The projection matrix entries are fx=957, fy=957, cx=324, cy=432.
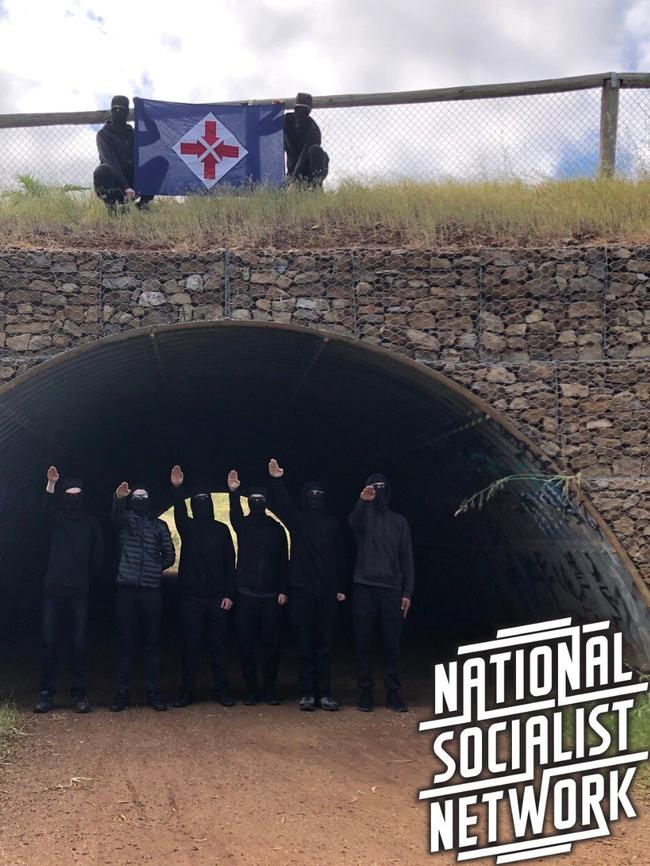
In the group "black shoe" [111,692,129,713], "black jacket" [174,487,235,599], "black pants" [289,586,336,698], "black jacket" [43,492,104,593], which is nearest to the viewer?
Result: "black jacket" [43,492,104,593]

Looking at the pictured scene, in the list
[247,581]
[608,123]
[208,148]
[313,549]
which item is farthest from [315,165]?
[247,581]

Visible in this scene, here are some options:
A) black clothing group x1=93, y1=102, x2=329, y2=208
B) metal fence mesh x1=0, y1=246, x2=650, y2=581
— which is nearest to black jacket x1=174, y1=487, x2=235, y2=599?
metal fence mesh x1=0, y1=246, x2=650, y2=581

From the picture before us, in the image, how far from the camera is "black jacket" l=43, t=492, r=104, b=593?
855 cm

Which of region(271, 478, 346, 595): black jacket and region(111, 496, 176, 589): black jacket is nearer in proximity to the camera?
region(111, 496, 176, 589): black jacket

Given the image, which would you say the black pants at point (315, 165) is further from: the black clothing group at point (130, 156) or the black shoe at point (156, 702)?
the black shoe at point (156, 702)

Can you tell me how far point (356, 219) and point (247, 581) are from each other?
12.6 feet

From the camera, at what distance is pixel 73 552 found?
860 cm

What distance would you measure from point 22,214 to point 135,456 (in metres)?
5.18

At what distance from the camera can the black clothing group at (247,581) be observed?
8.62 meters

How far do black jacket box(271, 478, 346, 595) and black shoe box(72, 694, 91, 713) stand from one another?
7.13ft

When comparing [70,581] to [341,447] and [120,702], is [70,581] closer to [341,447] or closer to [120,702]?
[120,702]

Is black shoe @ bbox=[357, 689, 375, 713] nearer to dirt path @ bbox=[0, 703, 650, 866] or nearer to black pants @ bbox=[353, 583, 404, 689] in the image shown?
dirt path @ bbox=[0, 703, 650, 866]

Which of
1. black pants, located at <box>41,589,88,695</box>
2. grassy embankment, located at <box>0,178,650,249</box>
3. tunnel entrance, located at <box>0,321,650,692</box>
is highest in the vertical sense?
grassy embankment, located at <box>0,178,650,249</box>

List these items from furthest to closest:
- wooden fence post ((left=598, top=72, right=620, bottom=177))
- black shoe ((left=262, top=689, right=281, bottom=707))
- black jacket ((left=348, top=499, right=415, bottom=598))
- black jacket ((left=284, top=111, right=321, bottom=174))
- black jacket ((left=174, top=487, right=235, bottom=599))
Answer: black jacket ((left=284, top=111, right=321, bottom=174))
wooden fence post ((left=598, top=72, right=620, bottom=177))
black shoe ((left=262, top=689, right=281, bottom=707))
black jacket ((left=174, top=487, right=235, bottom=599))
black jacket ((left=348, top=499, right=415, bottom=598))
